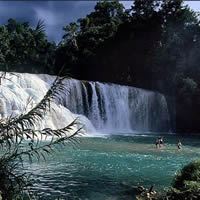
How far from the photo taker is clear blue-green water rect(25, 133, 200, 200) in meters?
15.1

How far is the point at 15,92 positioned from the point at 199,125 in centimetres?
2354

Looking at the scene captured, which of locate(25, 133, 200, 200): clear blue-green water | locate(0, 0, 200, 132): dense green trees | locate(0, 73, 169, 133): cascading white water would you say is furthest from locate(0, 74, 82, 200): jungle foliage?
locate(0, 0, 200, 132): dense green trees

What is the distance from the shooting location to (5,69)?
18.2 feet

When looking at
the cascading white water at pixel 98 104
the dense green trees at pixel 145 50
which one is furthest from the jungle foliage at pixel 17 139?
the dense green trees at pixel 145 50

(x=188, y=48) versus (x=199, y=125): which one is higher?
(x=188, y=48)

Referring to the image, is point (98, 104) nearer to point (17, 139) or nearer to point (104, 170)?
point (104, 170)

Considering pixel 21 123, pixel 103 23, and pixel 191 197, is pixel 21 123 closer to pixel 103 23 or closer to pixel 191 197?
pixel 191 197

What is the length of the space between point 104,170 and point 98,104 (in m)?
24.1

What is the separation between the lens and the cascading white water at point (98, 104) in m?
35.3

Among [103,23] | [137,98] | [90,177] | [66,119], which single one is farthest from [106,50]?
[90,177]

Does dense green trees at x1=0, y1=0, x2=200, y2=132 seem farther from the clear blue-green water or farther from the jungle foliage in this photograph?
the jungle foliage

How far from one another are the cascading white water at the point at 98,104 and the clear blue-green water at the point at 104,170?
819cm

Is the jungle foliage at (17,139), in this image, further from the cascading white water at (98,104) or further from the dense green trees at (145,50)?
the dense green trees at (145,50)

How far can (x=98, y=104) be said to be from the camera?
43.5 metres
